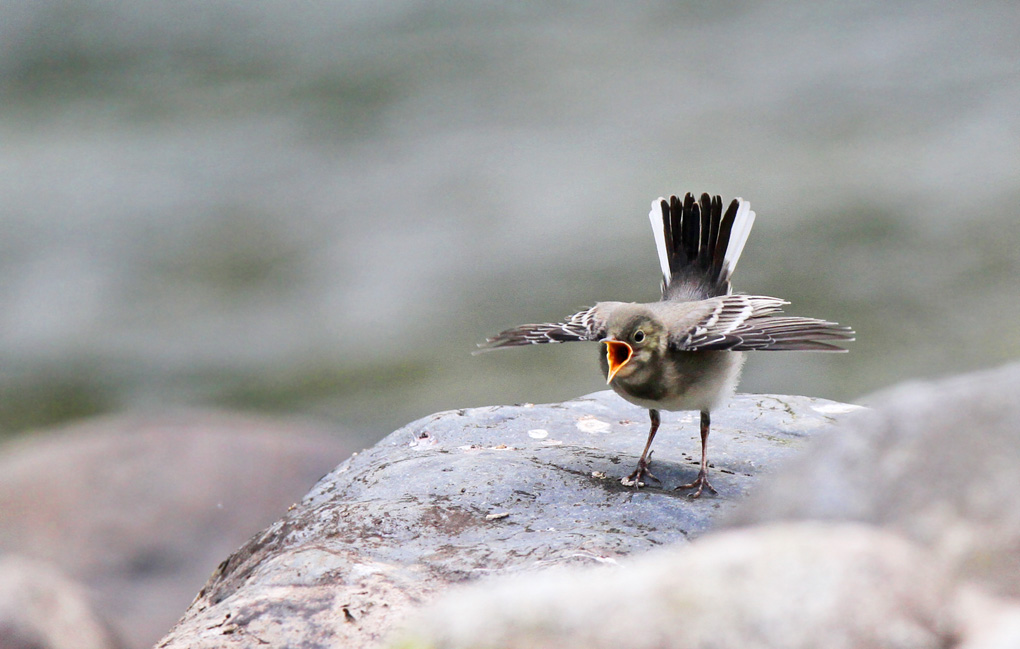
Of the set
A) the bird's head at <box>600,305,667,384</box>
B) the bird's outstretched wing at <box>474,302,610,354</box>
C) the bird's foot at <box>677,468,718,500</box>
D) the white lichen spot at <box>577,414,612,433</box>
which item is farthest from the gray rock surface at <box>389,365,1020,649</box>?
the white lichen spot at <box>577,414,612,433</box>

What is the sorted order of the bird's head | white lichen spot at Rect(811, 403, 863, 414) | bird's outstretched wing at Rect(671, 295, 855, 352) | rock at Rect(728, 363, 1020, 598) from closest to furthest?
rock at Rect(728, 363, 1020, 598) → bird's outstretched wing at Rect(671, 295, 855, 352) → the bird's head → white lichen spot at Rect(811, 403, 863, 414)

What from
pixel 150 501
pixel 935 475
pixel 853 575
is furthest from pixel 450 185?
pixel 853 575

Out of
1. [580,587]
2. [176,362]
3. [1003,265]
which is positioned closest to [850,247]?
[1003,265]

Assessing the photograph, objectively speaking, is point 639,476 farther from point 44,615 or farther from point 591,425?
point 44,615

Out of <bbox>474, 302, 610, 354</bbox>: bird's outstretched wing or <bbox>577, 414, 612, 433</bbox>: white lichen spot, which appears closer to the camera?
<bbox>474, 302, 610, 354</bbox>: bird's outstretched wing

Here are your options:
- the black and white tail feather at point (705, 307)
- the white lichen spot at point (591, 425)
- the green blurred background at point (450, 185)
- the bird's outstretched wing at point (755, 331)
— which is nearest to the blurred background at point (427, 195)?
the green blurred background at point (450, 185)

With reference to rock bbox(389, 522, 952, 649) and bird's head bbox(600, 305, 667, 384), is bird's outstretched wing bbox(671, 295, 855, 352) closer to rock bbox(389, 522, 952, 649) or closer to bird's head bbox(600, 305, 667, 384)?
bird's head bbox(600, 305, 667, 384)

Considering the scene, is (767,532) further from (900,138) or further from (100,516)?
(900,138)
